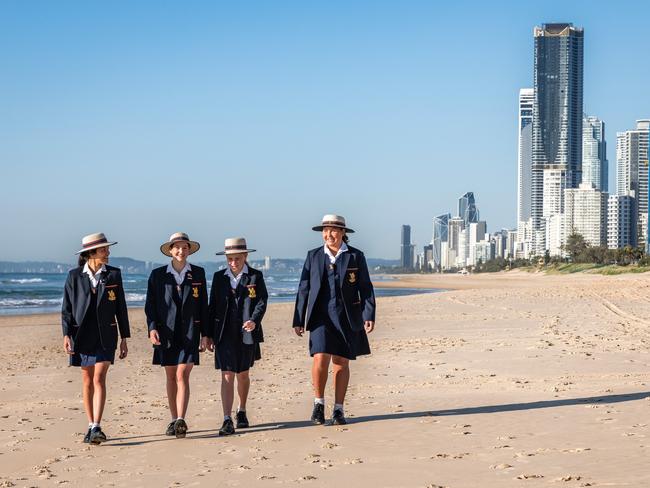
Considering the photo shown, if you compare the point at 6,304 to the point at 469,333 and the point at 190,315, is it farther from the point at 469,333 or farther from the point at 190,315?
the point at 190,315

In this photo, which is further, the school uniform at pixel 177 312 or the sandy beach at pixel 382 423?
the school uniform at pixel 177 312

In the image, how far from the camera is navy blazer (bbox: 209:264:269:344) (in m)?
7.77

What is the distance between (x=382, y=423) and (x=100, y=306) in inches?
102

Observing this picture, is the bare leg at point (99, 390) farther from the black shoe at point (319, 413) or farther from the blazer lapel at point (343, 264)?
the blazer lapel at point (343, 264)

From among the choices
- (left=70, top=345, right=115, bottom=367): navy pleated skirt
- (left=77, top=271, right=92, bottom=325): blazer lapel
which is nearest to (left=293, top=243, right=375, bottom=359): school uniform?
(left=70, top=345, right=115, bottom=367): navy pleated skirt

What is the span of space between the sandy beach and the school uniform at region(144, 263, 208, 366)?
71 centimetres

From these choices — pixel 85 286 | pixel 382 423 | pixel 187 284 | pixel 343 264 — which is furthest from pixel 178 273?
pixel 382 423

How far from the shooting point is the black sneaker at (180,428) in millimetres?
7340

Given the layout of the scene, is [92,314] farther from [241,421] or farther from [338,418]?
[338,418]

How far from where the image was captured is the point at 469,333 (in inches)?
697

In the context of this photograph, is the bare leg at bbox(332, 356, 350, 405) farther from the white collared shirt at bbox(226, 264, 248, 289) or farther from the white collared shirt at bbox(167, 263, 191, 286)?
the white collared shirt at bbox(167, 263, 191, 286)

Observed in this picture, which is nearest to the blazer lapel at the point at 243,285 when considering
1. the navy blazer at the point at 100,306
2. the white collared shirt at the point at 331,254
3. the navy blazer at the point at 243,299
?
the navy blazer at the point at 243,299

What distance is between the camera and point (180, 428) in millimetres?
7344

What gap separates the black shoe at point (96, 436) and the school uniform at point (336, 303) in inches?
74.6
